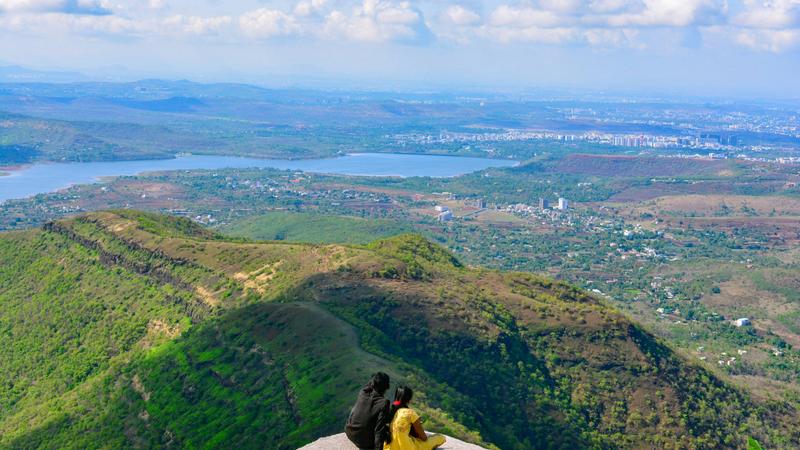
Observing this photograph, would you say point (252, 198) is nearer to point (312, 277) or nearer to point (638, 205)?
point (638, 205)

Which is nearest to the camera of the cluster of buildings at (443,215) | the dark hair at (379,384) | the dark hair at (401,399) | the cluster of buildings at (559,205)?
the dark hair at (401,399)

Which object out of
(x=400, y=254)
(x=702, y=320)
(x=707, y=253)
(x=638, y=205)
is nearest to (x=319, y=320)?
(x=400, y=254)

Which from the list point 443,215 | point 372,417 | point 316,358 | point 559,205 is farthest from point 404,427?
point 559,205

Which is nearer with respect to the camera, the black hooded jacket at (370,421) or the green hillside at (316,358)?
the black hooded jacket at (370,421)

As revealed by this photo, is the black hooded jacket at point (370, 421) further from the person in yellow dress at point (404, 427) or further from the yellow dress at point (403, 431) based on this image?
the yellow dress at point (403, 431)

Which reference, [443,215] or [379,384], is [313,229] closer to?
[443,215]

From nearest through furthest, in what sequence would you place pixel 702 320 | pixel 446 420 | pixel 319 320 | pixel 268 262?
pixel 446 420 < pixel 319 320 < pixel 268 262 < pixel 702 320

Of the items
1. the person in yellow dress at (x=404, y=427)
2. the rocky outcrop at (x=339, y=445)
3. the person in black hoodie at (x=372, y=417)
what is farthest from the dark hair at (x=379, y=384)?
the rocky outcrop at (x=339, y=445)
